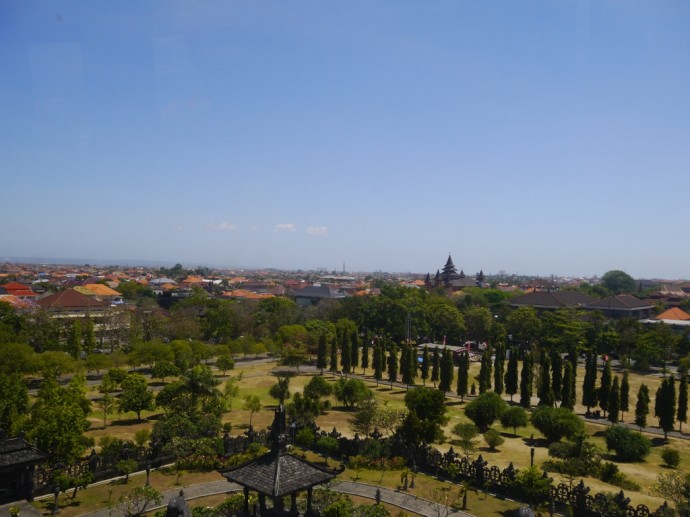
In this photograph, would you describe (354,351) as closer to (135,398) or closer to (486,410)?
(486,410)

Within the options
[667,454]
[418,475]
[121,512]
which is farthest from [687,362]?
[121,512]

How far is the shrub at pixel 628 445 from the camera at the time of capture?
29031 millimetres

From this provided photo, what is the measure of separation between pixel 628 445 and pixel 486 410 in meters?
8.32

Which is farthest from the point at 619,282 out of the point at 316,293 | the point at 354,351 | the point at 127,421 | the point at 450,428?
the point at 127,421

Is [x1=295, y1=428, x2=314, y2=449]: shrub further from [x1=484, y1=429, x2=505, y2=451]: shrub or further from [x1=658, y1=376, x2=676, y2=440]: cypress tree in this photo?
[x1=658, y1=376, x2=676, y2=440]: cypress tree

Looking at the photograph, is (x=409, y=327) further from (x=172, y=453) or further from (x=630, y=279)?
(x=630, y=279)

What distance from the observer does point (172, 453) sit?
2720 centimetres

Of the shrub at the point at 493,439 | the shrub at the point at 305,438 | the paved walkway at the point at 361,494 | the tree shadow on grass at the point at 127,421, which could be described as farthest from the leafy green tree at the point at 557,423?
the tree shadow on grass at the point at 127,421

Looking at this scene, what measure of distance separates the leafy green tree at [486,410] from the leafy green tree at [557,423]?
2.56 m

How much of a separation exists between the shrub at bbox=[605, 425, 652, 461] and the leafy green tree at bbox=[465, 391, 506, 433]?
6703mm

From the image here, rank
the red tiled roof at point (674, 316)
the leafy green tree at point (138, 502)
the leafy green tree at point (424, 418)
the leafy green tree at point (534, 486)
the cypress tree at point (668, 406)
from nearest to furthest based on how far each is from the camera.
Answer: the leafy green tree at point (138, 502) < the leafy green tree at point (534, 486) < the leafy green tree at point (424, 418) < the cypress tree at point (668, 406) < the red tiled roof at point (674, 316)

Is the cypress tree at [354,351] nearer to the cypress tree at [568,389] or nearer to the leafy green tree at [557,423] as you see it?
the cypress tree at [568,389]

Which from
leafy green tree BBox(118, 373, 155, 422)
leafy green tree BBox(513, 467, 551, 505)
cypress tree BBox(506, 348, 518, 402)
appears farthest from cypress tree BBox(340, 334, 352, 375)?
leafy green tree BBox(513, 467, 551, 505)

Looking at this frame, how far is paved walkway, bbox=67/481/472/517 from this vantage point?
21688 mm
